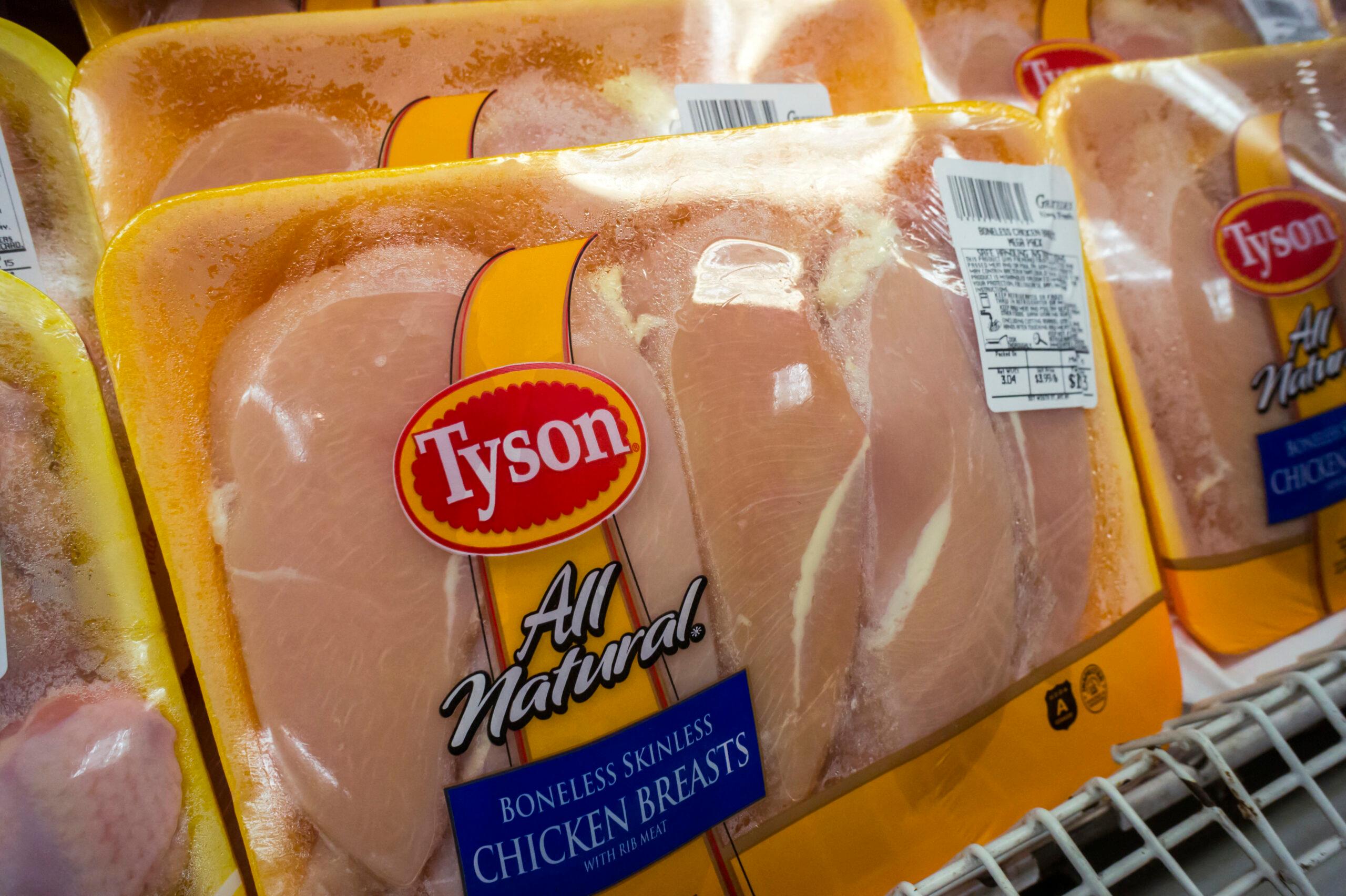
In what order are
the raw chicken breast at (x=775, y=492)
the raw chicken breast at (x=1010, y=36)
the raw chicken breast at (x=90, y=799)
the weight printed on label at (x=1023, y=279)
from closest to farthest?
the raw chicken breast at (x=90, y=799) < the raw chicken breast at (x=775, y=492) < the weight printed on label at (x=1023, y=279) < the raw chicken breast at (x=1010, y=36)

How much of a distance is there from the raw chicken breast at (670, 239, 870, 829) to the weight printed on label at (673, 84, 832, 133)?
292mm

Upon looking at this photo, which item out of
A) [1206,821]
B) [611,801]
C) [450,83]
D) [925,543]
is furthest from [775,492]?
[450,83]

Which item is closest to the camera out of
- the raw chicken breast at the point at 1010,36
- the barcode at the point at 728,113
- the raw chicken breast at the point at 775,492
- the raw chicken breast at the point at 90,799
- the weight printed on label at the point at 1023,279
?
the raw chicken breast at the point at 90,799

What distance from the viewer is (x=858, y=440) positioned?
0.69m

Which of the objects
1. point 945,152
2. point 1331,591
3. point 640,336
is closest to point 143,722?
point 640,336

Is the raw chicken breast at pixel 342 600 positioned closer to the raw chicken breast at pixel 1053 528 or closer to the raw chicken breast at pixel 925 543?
the raw chicken breast at pixel 925 543

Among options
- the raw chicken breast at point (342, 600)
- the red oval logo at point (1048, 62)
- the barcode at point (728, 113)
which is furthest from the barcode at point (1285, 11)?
the raw chicken breast at point (342, 600)

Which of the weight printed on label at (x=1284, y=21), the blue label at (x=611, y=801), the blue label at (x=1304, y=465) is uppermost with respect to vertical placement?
the weight printed on label at (x=1284, y=21)

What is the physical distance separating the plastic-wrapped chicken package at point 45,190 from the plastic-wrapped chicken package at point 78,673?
101 mm

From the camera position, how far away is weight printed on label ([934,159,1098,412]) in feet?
2.47

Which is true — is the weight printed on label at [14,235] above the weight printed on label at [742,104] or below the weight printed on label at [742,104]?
above

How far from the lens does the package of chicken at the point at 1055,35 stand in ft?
3.77

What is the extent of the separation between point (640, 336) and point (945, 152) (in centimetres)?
42

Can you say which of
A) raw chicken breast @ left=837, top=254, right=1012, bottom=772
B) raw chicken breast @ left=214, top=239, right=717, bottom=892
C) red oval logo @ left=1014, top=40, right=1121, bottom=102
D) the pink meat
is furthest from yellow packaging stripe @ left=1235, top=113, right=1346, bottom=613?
raw chicken breast @ left=214, top=239, right=717, bottom=892
